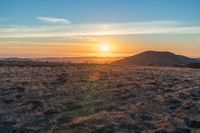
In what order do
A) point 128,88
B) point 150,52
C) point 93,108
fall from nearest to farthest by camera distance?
point 93,108 → point 128,88 → point 150,52

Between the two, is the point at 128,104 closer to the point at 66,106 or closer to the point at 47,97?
the point at 66,106

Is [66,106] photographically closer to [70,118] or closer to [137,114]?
[70,118]

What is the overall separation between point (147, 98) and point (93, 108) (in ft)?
16.5

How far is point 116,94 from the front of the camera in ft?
83.8

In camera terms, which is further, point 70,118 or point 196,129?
point 70,118

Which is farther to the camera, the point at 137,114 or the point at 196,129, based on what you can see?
the point at 137,114

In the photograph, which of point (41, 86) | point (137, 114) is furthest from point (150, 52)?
point (137, 114)

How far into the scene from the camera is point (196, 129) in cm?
1689

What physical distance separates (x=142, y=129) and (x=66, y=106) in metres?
6.41

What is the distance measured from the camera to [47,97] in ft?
82.1

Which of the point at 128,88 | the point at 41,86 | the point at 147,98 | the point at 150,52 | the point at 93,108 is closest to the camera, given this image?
the point at 93,108

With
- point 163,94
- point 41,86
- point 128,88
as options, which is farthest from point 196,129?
point 41,86

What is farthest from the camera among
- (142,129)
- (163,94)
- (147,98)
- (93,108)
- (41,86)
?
(41,86)

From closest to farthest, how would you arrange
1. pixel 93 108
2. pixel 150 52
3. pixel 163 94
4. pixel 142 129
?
pixel 142 129 < pixel 93 108 < pixel 163 94 < pixel 150 52
